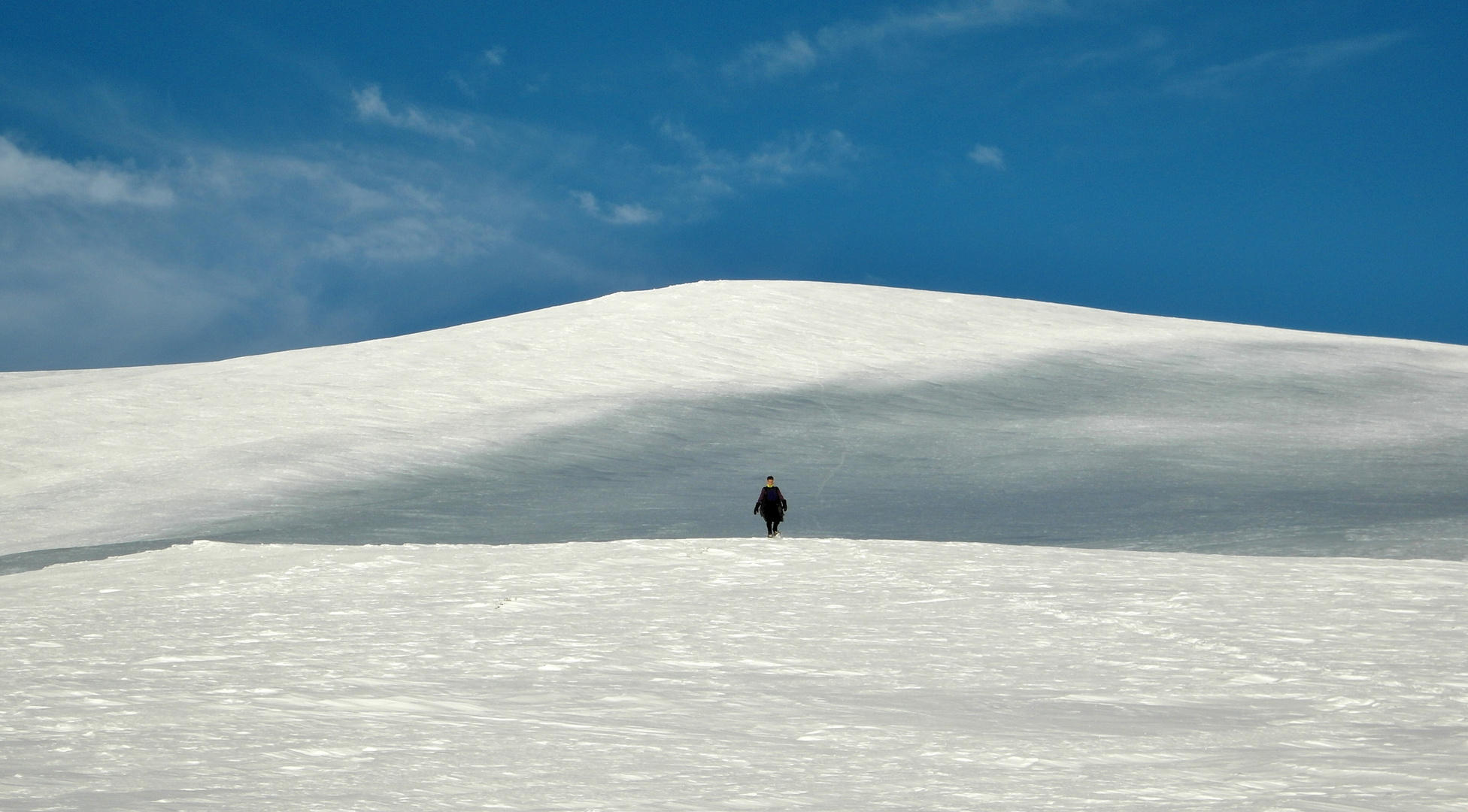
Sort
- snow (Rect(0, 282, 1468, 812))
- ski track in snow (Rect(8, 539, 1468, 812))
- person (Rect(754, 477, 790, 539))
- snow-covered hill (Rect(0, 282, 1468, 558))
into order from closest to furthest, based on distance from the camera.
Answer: ski track in snow (Rect(8, 539, 1468, 812)), snow (Rect(0, 282, 1468, 812)), person (Rect(754, 477, 790, 539)), snow-covered hill (Rect(0, 282, 1468, 558))

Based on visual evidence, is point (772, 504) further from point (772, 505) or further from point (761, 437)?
point (761, 437)

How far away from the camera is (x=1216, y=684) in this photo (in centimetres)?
600

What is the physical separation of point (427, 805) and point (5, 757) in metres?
1.78

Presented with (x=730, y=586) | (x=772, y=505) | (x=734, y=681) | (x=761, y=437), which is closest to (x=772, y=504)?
(x=772, y=505)

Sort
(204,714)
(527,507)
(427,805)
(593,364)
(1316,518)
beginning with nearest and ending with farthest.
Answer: (427,805) < (204,714) < (1316,518) < (527,507) < (593,364)

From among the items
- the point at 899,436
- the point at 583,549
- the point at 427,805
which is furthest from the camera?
the point at 899,436

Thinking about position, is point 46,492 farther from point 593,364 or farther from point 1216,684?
point 1216,684

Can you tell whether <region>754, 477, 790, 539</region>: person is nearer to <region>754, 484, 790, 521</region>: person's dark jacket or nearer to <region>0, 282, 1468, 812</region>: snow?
<region>754, 484, 790, 521</region>: person's dark jacket

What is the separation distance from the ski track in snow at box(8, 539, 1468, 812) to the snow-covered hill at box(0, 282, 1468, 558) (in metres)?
2.20

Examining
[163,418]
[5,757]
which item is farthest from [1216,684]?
[163,418]

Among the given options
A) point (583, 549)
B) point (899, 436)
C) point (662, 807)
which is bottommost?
point (662, 807)

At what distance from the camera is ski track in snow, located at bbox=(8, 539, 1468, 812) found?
4.23m

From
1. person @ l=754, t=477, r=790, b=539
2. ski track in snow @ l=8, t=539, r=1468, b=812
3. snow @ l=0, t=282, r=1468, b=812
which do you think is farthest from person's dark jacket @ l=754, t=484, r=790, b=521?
ski track in snow @ l=8, t=539, r=1468, b=812

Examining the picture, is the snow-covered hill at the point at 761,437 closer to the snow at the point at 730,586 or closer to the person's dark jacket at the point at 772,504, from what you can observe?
the snow at the point at 730,586
